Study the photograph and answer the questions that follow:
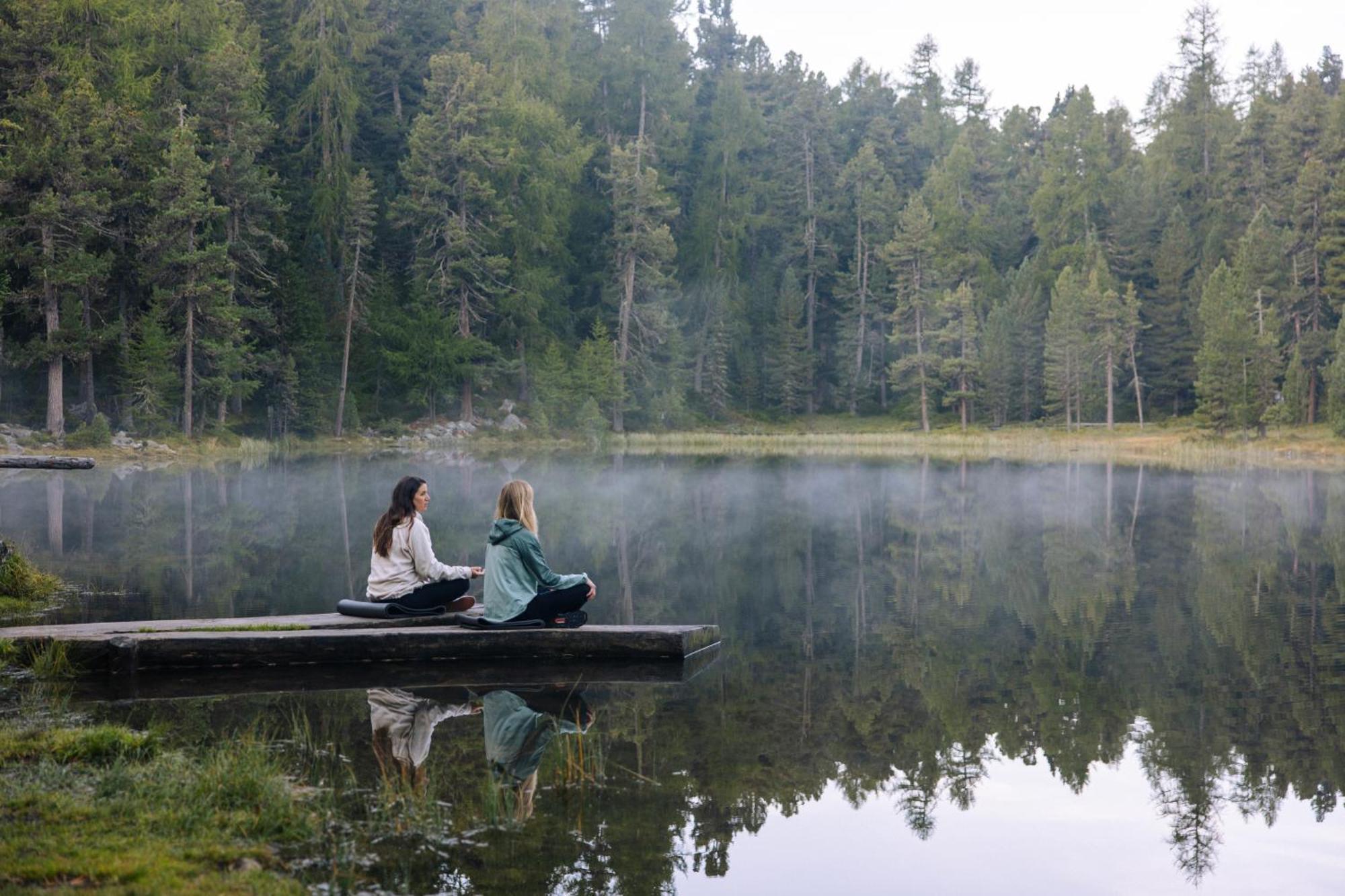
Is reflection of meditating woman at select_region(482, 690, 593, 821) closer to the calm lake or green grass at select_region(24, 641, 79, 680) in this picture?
the calm lake

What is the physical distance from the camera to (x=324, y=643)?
30.2 feet

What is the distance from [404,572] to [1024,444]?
176ft

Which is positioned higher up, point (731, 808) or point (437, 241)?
point (437, 241)

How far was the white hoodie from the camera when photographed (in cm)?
996

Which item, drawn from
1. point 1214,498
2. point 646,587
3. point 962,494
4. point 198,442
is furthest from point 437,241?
point 646,587

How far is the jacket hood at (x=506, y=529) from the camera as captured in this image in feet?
31.0

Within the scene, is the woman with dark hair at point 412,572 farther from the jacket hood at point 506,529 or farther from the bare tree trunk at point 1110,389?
the bare tree trunk at point 1110,389

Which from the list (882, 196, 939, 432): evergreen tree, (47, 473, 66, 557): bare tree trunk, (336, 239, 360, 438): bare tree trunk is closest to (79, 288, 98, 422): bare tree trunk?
(47, 473, 66, 557): bare tree trunk

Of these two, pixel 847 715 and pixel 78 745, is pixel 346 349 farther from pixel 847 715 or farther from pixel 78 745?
pixel 78 745

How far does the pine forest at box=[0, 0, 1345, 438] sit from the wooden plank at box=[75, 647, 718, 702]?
31.3 m

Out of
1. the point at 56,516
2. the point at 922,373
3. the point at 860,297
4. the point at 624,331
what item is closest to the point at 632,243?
the point at 624,331

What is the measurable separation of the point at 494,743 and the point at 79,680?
3285mm

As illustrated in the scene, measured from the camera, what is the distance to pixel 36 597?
1202 centimetres

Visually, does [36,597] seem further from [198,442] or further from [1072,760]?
[198,442]
